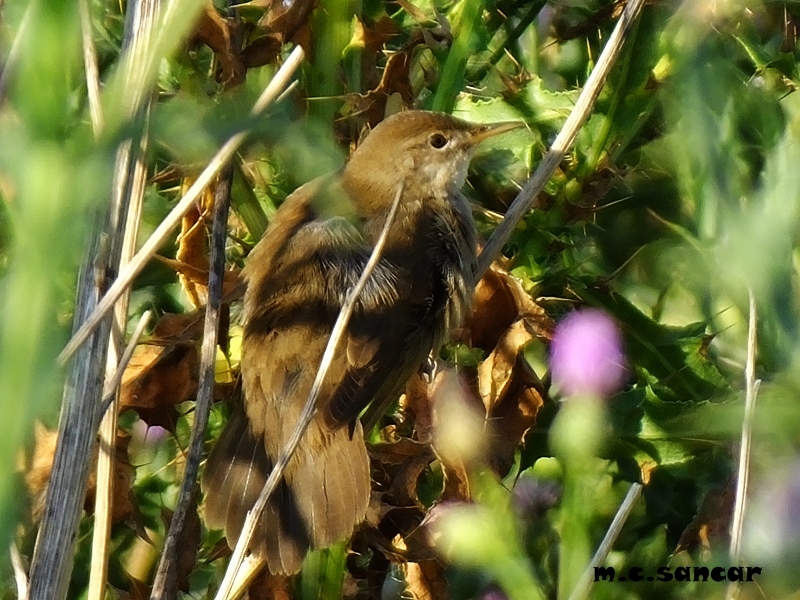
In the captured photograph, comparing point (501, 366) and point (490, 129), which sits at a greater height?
point (490, 129)

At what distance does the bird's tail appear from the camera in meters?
1.96

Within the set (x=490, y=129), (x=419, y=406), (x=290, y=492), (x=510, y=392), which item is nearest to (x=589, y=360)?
(x=510, y=392)

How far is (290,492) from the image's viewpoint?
2158 millimetres

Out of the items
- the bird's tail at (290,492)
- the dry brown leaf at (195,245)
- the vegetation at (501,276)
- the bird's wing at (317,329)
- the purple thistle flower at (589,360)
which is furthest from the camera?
the bird's wing at (317,329)

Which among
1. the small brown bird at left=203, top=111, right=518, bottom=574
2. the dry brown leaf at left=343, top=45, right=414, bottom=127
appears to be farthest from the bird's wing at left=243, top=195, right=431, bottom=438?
the dry brown leaf at left=343, top=45, right=414, bottom=127

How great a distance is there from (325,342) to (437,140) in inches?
23.5

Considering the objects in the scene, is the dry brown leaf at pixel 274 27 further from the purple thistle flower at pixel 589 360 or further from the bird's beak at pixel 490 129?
the purple thistle flower at pixel 589 360

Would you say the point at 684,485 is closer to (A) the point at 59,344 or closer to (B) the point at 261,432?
(B) the point at 261,432

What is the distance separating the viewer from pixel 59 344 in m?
0.68

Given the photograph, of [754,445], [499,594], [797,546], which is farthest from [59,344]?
[499,594]

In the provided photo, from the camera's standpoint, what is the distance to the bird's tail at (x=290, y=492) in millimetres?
1957

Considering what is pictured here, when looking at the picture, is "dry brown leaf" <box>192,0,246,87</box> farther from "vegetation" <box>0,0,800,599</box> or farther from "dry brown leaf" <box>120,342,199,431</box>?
"dry brown leaf" <box>120,342,199,431</box>

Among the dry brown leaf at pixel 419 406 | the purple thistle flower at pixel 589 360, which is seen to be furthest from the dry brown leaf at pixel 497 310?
the purple thistle flower at pixel 589 360

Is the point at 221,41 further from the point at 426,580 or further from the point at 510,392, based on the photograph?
the point at 426,580
